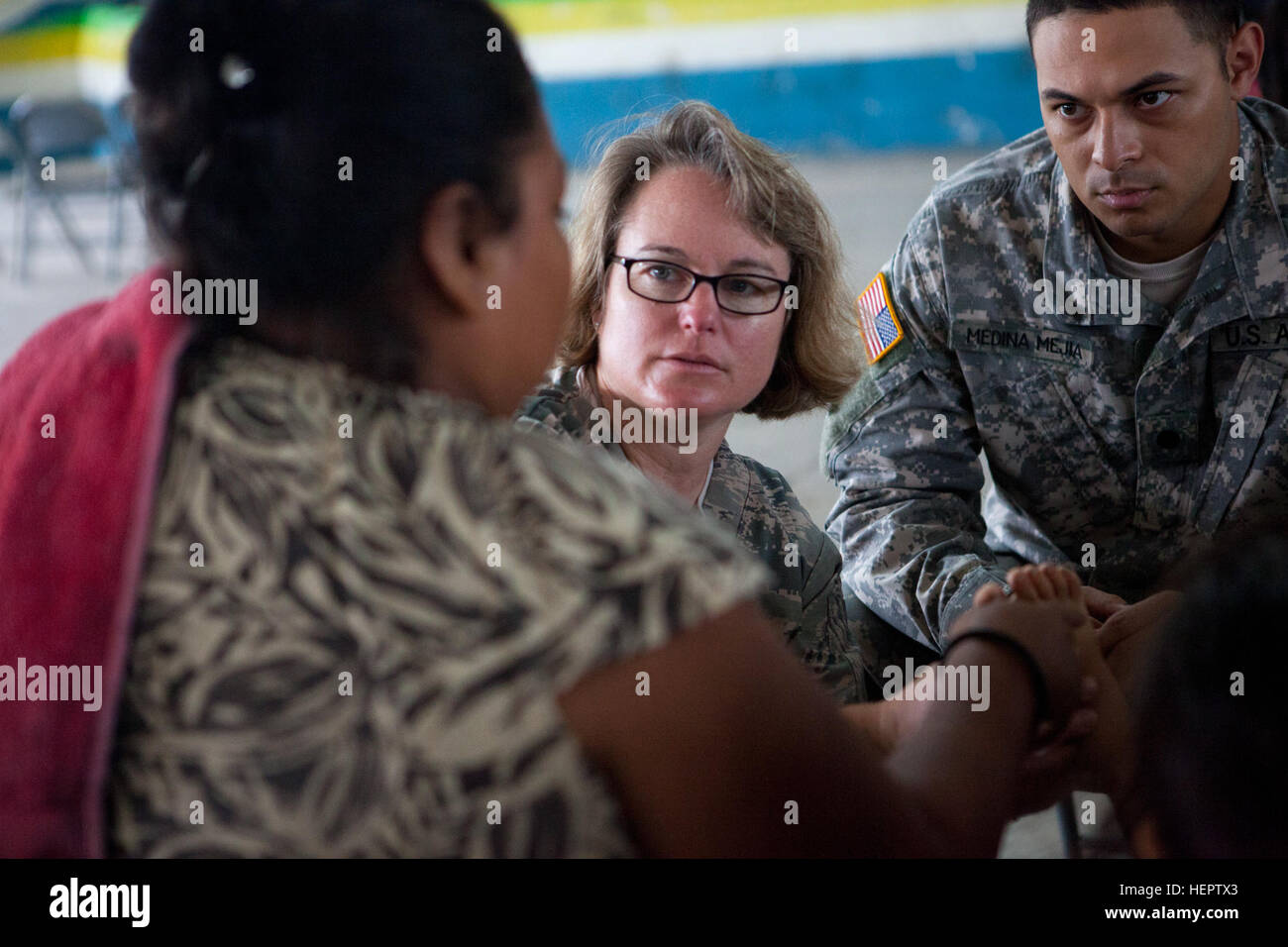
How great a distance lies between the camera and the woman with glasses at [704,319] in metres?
1.56

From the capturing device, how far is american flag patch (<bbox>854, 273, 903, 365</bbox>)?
194cm

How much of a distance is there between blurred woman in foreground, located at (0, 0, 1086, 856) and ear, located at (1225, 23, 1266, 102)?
1.35m

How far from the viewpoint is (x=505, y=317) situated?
859 mm

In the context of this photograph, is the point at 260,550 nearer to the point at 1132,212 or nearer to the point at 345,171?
the point at 345,171

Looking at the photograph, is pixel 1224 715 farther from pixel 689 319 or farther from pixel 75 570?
pixel 689 319

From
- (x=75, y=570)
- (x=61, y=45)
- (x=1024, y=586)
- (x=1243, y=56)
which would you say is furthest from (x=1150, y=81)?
(x=61, y=45)

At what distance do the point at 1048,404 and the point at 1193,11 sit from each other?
56 cm

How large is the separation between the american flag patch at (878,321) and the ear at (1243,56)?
A: 55 cm
